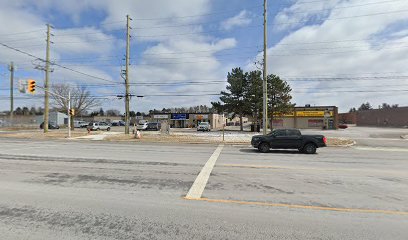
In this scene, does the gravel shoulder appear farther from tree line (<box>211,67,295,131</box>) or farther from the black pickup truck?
tree line (<box>211,67,295,131</box>)

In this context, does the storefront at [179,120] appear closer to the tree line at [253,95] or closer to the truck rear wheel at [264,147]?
the tree line at [253,95]

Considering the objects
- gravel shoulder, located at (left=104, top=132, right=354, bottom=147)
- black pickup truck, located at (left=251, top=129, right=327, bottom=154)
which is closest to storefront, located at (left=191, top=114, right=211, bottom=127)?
gravel shoulder, located at (left=104, top=132, right=354, bottom=147)

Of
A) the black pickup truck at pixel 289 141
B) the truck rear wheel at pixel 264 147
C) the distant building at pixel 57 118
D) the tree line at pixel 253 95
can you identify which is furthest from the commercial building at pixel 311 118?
the distant building at pixel 57 118

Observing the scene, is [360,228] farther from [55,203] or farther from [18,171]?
[18,171]

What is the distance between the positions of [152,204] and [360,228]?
380 centimetres

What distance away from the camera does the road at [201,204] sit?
180 inches

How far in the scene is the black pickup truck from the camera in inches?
693

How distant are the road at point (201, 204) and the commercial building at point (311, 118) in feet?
181

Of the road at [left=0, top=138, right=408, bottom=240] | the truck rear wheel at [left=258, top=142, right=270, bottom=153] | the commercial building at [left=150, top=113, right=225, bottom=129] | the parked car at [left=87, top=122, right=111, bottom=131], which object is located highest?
the commercial building at [left=150, top=113, right=225, bottom=129]

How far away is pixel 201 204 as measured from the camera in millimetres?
6000

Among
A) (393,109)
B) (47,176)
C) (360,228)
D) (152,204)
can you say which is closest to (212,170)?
(152,204)

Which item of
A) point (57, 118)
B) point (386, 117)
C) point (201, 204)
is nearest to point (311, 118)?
point (386, 117)

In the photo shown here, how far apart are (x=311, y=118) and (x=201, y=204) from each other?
204 feet

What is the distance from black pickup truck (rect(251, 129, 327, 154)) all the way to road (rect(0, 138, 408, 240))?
7512 millimetres
